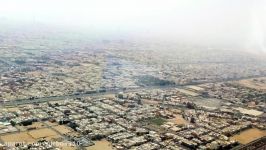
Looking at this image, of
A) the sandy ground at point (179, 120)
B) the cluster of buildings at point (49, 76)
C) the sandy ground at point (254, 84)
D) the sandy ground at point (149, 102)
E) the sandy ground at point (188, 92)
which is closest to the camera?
the sandy ground at point (179, 120)

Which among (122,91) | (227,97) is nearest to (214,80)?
(227,97)

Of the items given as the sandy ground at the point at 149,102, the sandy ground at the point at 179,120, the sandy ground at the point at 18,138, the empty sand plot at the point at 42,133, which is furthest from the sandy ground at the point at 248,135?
the sandy ground at the point at 18,138

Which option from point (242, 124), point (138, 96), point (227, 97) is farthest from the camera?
point (227, 97)

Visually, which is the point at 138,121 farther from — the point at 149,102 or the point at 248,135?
the point at 248,135

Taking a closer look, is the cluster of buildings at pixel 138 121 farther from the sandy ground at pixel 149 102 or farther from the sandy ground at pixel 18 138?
the sandy ground at pixel 18 138

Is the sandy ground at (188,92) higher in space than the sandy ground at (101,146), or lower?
higher

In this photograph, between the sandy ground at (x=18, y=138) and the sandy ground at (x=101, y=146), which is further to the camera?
the sandy ground at (x=18, y=138)

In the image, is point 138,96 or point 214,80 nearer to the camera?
point 138,96

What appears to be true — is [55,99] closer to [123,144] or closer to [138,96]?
[138,96]

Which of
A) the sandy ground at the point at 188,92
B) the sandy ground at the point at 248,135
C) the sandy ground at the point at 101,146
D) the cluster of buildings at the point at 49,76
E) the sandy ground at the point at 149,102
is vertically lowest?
the sandy ground at the point at 248,135
